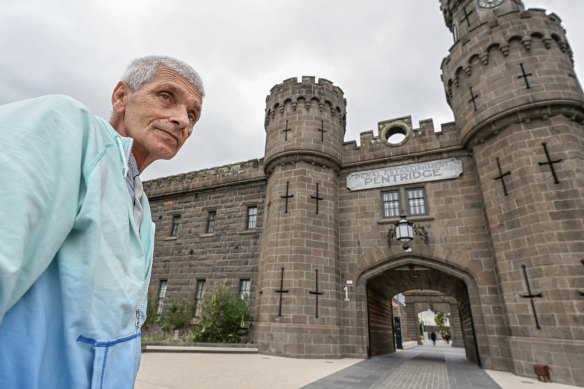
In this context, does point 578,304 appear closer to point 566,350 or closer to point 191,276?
point 566,350

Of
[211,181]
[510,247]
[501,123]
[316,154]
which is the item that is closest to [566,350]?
[510,247]

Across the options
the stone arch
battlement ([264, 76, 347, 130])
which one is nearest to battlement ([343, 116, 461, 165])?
battlement ([264, 76, 347, 130])

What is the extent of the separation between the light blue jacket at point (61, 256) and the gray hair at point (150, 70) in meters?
0.56

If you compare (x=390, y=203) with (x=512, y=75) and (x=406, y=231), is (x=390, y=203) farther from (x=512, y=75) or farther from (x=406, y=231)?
(x=512, y=75)

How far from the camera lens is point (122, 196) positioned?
93 centimetres

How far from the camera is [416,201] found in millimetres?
10320

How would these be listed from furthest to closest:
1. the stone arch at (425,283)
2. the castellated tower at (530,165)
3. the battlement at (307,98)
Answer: the battlement at (307,98) → the stone arch at (425,283) → the castellated tower at (530,165)

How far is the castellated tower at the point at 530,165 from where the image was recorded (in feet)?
22.3

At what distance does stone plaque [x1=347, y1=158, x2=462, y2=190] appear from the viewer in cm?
1016

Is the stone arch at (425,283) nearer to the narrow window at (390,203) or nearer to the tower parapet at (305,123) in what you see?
the narrow window at (390,203)

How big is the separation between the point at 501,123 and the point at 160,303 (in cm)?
1508

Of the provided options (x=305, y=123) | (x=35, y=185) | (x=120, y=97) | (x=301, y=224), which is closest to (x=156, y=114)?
(x=120, y=97)

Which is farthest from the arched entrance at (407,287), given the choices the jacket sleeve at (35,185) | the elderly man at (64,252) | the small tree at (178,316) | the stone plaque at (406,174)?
the jacket sleeve at (35,185)

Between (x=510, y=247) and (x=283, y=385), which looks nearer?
(x=283, y=385)
